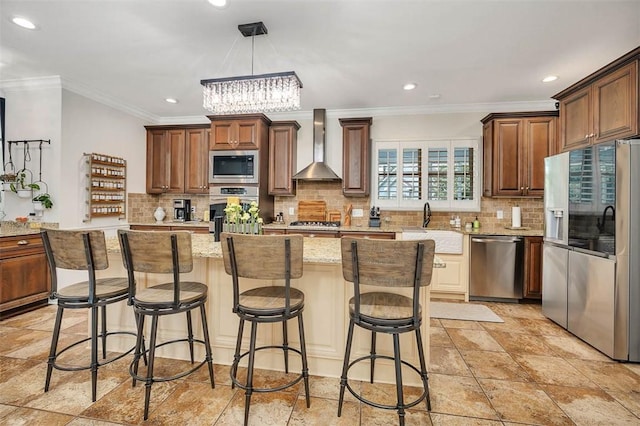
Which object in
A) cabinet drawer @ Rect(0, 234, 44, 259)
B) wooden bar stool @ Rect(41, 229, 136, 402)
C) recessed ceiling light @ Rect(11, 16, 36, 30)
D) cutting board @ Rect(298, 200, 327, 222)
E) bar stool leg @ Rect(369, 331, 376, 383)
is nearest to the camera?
wooden bar stool @ Rect(41, 229, 136, 402)

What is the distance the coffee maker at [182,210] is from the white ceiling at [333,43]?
178 cm

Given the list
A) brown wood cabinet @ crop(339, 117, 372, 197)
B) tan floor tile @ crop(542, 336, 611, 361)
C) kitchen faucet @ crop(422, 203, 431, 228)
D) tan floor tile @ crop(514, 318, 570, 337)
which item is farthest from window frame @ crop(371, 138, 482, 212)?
tan floor tile @ crop(542, 336, 611, 361)

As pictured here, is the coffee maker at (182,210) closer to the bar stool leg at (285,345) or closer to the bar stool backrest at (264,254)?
the bar stool leg at (285,345)

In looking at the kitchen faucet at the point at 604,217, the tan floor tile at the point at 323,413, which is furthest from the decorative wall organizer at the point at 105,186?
the kitchen faucet at the point at 604,217

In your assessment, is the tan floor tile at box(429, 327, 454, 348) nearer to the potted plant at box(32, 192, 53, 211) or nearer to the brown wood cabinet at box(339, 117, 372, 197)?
the brown wood cabinet at box(339, 117, 372, 197)

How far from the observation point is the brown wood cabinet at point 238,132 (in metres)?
4.49

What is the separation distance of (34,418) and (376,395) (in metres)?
1.97

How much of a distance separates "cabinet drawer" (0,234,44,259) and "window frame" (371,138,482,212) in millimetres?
4199

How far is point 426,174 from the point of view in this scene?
464cm

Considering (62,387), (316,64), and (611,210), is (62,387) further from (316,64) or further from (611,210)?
(611,210)

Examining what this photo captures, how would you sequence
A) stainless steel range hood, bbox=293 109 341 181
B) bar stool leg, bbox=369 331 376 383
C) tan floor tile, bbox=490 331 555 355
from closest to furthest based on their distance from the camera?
bar stool leg, bbox=369 331 376 383 < tan floor tile, bbox=490 331 555 355 < stainless steel range hood, bbox=293 109 341 181

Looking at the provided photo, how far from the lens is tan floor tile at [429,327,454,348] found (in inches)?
110

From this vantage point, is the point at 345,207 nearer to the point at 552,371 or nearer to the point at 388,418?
the point at 552,371

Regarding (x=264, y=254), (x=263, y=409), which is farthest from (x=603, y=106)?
(x=263, y=409)
